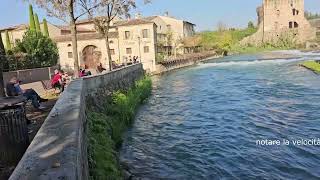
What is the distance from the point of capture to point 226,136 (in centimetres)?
1451

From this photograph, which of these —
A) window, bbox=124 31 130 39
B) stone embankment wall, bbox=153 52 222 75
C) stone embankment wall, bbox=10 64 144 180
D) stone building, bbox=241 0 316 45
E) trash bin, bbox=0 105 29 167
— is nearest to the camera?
stone embankment wall, bbox=10 64 144 180

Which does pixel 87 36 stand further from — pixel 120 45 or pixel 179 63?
pixel 179 63

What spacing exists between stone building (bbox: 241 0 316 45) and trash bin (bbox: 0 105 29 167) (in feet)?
335

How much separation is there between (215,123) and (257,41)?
306 ft

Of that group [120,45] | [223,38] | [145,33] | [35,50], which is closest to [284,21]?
[223,38]

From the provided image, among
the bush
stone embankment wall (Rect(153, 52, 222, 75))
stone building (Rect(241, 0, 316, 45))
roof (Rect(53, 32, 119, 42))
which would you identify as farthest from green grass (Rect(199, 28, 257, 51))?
the bush

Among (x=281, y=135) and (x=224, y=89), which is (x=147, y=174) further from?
(x=224, y=89)

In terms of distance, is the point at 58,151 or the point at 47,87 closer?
the point at 58,151

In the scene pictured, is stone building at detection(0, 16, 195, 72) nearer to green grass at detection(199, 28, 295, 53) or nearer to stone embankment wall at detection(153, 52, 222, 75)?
stone embankment wall at detection(153, 52, 222, 75)

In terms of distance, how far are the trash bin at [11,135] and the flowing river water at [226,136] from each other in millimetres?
3919

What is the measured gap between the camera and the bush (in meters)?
34.5

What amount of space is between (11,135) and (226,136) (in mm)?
8937

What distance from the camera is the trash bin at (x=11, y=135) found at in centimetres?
723

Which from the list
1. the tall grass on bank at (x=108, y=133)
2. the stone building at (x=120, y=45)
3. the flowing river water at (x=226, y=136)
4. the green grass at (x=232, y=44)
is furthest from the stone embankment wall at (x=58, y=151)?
the green grass at (x=232, y=44)
